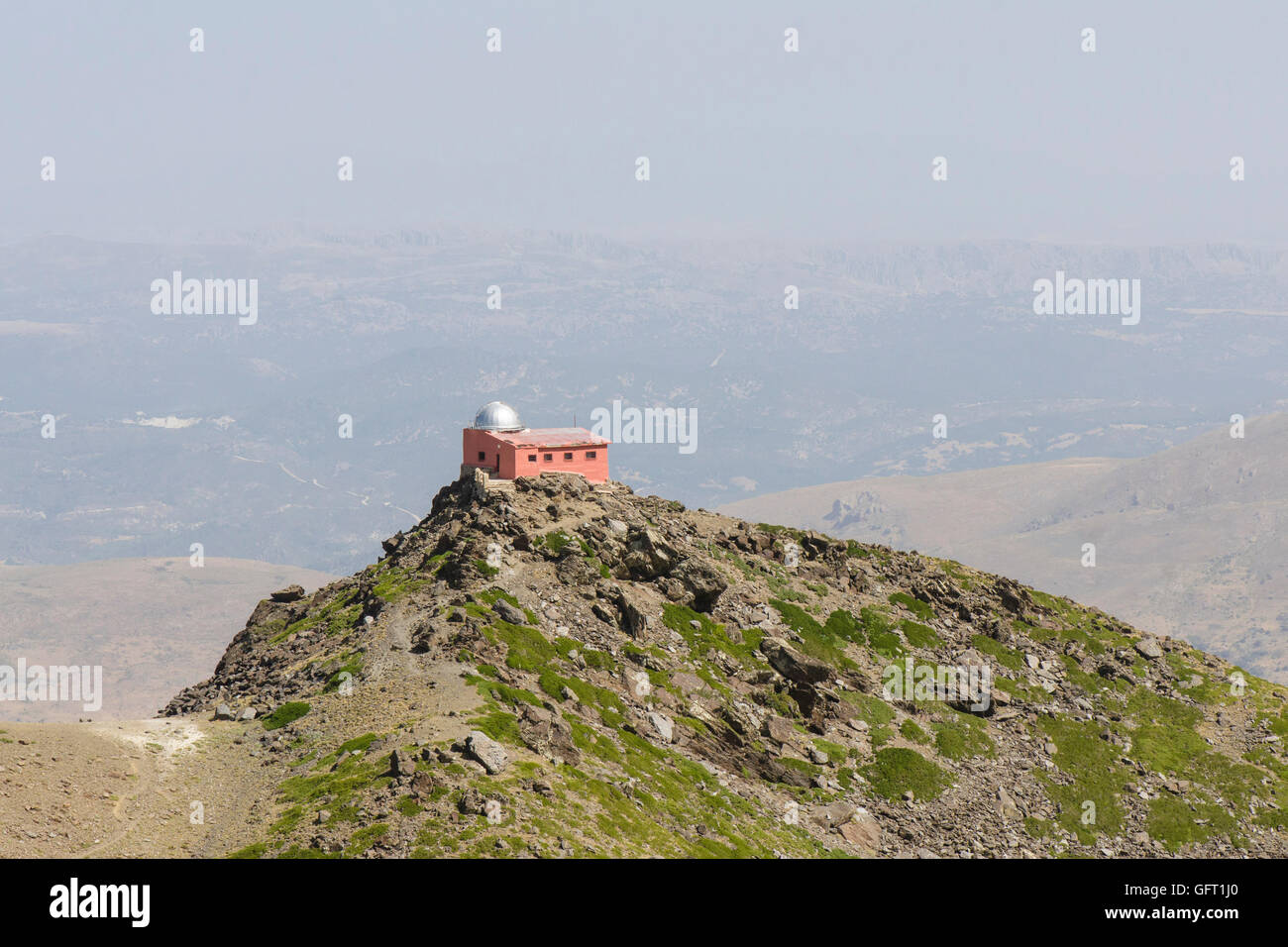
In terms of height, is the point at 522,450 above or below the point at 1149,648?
above

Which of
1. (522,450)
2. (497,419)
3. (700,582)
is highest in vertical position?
(497,419)

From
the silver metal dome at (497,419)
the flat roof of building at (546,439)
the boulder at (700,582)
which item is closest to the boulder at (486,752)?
the boulder at (700,582)

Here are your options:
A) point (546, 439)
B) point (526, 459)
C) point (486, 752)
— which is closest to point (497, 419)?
point (546, 439)

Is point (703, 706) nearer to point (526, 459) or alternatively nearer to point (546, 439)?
point (526, 459)
